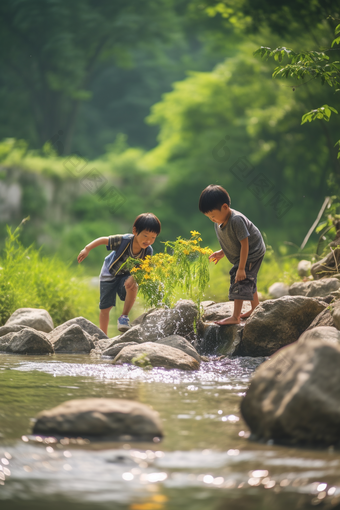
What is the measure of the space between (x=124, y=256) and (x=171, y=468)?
4.03 metres

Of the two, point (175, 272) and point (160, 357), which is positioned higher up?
point (175, 272)

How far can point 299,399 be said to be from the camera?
2.44 m

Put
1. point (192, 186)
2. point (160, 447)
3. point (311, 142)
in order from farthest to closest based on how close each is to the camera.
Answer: point (192, 186)
point (311, 142)
point (160, 447)

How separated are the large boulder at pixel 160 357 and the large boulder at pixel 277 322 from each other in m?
0.86

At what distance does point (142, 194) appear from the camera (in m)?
23.7

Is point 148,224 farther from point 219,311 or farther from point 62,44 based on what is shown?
point 62,44

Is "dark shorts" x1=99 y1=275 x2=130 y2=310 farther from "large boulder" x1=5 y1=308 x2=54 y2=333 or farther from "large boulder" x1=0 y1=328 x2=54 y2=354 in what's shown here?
"large boulder" x1=0 y1=328 x2=54 y2=354

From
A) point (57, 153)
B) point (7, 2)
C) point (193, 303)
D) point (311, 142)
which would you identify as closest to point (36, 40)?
point (7, 2)

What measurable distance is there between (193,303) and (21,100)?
67.1 feet

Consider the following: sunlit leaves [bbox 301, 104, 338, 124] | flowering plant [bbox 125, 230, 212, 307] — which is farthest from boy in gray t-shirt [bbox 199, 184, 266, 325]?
sunlit leaves [bbox 301, 104, 338, 124]

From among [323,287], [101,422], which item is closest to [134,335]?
[323,287]

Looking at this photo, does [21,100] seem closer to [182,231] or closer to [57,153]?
[57,153]

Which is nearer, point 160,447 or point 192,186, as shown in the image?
point 160,447

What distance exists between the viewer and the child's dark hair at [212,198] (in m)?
4.96
